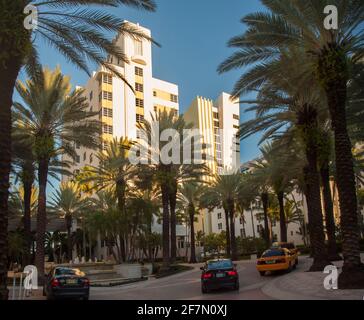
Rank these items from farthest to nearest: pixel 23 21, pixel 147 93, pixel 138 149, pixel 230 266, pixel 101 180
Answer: pixel 147 93, pixel 101 180, pixel 138 149, pixel 230 266, pixel 23 21

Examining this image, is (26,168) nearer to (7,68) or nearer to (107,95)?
(7,68)

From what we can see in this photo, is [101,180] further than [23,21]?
Yes

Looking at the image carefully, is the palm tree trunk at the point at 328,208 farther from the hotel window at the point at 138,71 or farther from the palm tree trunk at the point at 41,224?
the hotel window at the point at 138,71

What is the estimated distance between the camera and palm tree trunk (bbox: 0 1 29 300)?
13641mm

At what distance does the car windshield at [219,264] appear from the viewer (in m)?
19.6

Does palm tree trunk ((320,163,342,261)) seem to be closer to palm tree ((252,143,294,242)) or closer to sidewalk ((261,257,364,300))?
palm tree ((252,143,294,242))

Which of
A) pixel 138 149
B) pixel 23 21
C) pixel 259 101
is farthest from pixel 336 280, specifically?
pixel 138 149

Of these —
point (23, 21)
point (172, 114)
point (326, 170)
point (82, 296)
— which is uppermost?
point (172, 114)

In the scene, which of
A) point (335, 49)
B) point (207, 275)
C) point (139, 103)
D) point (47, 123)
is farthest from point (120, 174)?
point (139, 103)

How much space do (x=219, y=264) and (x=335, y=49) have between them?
34.6 ft

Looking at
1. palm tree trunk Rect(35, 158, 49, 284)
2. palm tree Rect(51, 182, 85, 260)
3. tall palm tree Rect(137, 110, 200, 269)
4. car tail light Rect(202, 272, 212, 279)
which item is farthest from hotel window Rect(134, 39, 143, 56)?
car tail light Rect(202, 272, 212, 279)
